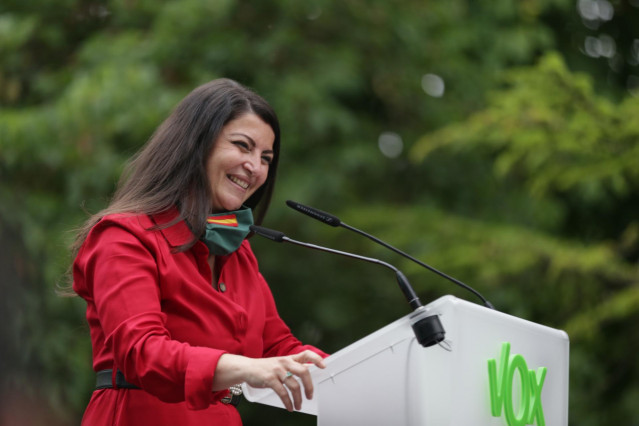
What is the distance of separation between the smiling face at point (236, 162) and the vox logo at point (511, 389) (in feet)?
2.14

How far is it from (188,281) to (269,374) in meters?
0.36

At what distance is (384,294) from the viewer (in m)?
6.04

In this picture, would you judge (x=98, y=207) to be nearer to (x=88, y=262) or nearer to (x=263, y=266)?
(x=263, y=266)

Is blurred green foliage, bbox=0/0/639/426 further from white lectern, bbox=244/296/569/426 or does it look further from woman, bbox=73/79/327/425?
white lectern, bbox=244/296/569/426

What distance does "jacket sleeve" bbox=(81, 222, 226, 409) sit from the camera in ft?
5.20

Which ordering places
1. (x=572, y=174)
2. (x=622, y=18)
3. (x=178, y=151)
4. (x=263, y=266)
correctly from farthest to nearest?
(x=622, y=18)
(x=263, y=266)
(x=572, y=174)
(x=178, y=151)

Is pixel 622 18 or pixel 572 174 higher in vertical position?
pixel 622 18

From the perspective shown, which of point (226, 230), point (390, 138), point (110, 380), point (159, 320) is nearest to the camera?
point (159, 320)

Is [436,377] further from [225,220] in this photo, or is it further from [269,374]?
[225,220]

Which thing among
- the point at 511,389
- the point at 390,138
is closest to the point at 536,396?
the point at 511,389

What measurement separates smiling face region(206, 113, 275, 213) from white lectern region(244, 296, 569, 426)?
0.43 meters

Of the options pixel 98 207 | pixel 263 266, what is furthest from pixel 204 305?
pixel 263 266

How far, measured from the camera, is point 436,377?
5.33ft

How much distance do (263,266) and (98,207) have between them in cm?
129
